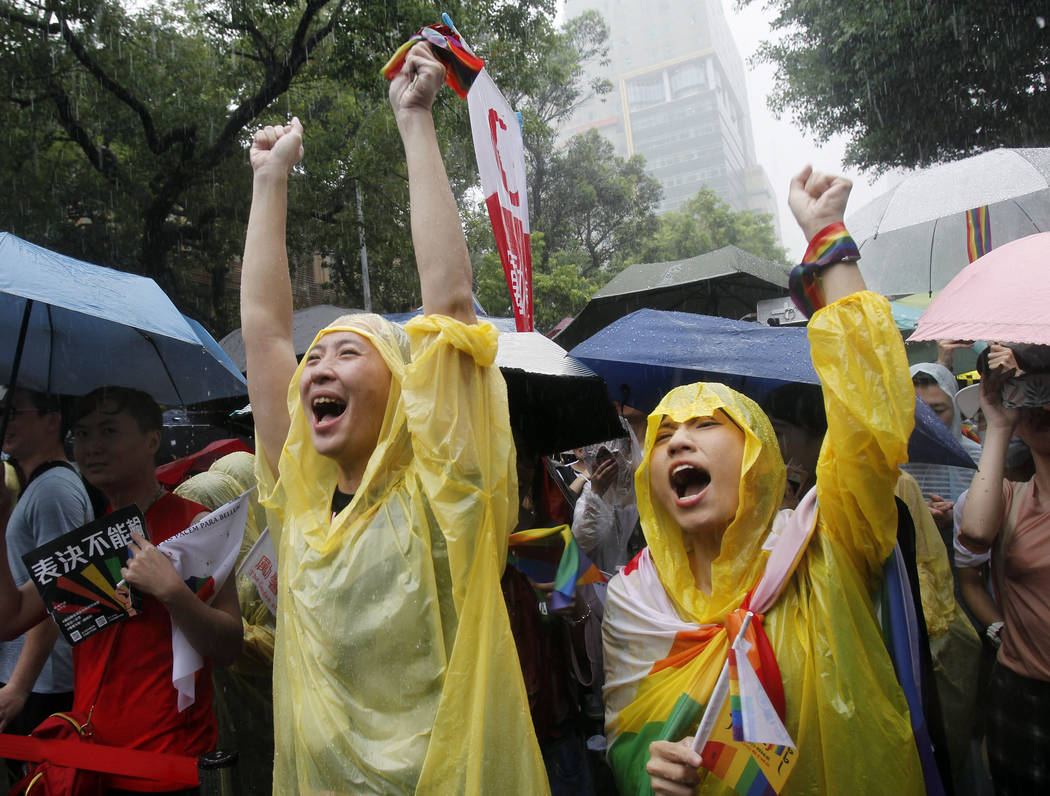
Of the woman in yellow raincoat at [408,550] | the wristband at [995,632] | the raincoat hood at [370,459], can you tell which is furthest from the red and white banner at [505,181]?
the wristband at [995,632]

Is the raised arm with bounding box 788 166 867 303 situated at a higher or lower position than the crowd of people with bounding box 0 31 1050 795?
higher

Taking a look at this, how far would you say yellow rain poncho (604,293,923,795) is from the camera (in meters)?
1.62

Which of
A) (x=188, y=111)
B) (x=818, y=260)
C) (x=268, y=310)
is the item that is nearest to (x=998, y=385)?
(x=818, y=260)

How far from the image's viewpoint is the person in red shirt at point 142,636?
2037 mm

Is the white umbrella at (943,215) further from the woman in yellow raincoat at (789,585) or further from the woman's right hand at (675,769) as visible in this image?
the woman's right hand at (675,769)

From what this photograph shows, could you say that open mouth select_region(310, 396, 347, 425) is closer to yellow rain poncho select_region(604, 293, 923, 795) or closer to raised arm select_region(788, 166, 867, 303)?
yellow rain poncho select_region(604, 293, 923, 795)

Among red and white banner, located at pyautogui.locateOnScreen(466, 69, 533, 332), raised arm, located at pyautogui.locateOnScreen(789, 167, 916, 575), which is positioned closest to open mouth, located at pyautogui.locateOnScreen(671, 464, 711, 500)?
raised arm, located at pyautogui.locateOnScreen(789, 167, 916, 575)

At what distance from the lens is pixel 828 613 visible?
1705mm

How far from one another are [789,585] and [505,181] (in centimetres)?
178

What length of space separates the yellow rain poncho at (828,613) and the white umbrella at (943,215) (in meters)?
3.26

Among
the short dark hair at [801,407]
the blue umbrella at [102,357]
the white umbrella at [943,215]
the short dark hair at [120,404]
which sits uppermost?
the white umbrella at [943,215]

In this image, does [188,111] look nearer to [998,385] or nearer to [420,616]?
[420,616]

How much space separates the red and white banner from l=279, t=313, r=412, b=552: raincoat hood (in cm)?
79

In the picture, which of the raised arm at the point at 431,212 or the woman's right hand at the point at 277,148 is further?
the woman's right hand at the point at 277,148
